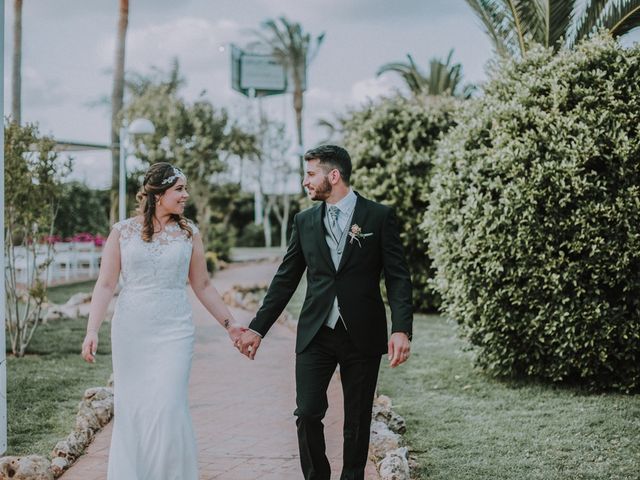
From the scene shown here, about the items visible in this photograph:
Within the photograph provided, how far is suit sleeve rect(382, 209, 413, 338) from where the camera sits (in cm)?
463

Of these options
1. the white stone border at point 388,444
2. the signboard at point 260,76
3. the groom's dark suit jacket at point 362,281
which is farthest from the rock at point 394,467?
the signboard at point 260,76

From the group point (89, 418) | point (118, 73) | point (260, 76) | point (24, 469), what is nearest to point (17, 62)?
point (118, 73)

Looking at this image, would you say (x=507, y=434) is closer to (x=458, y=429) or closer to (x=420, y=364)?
(x=458, y=429)

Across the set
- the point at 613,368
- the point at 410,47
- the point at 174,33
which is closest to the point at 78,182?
the point at 410,47

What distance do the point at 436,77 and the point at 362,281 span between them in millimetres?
22018

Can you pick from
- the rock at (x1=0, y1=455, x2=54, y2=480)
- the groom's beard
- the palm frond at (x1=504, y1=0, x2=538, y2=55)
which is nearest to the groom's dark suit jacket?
the groom's beard

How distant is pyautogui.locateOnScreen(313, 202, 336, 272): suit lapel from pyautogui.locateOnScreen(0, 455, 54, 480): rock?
7.20ft

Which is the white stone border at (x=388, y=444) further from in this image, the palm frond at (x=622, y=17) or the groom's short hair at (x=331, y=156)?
the palm frond at (x=622, y=17)

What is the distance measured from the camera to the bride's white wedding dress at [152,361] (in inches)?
177

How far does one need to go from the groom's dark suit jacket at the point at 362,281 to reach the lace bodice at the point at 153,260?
27.8 inches

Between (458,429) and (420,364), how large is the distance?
→ 333 cm

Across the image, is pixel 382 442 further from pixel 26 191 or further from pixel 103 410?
pixel 26 191

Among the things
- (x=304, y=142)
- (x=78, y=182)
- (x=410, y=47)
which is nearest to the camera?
(x=410, y=47)

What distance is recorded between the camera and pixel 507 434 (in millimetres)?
6785
